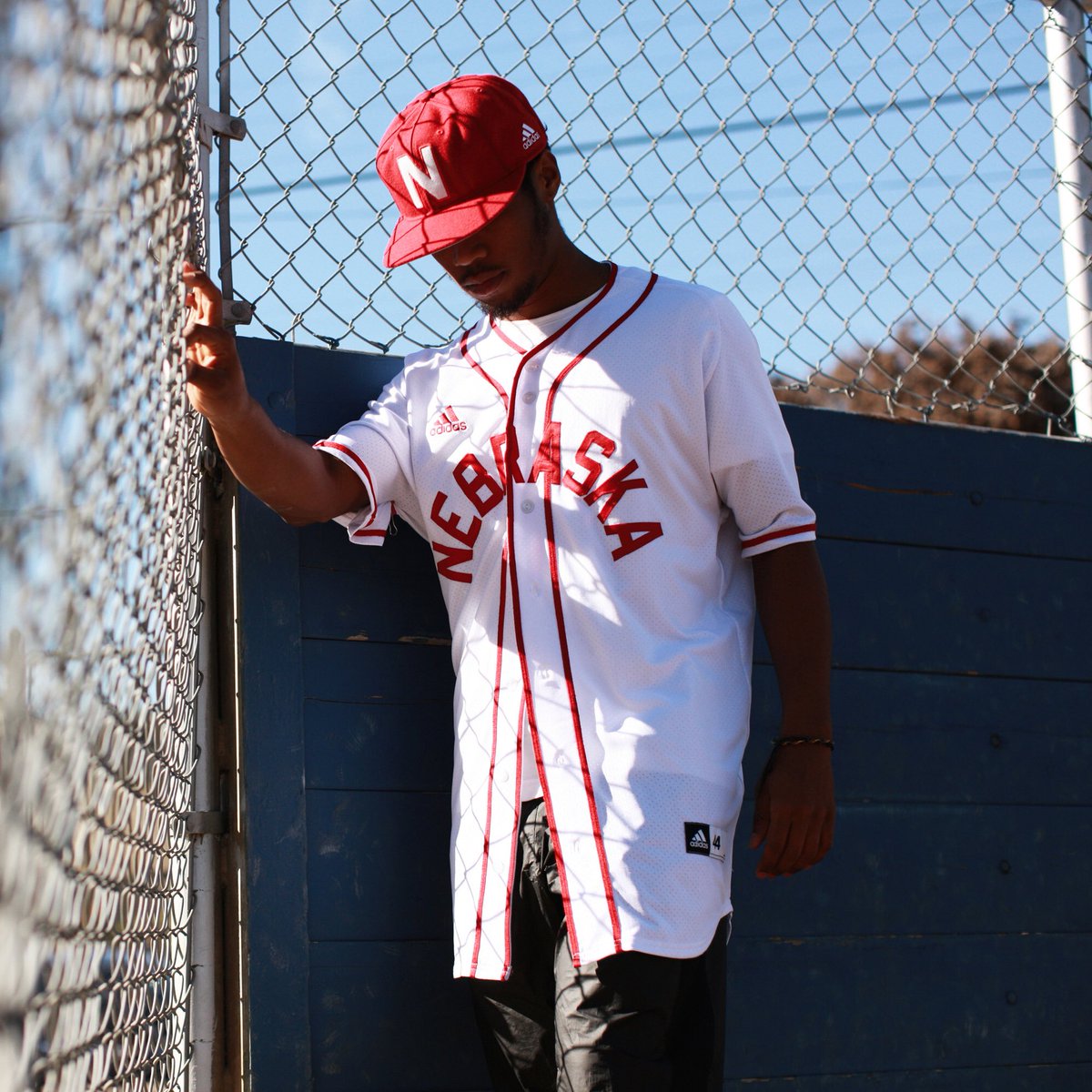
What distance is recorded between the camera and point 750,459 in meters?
2.32

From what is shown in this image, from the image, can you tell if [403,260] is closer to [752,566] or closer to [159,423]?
[159,423]

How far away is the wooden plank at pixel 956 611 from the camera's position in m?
2.97

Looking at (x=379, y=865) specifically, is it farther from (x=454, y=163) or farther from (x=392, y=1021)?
(x=454, y=163)

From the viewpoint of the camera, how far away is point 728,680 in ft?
7.40

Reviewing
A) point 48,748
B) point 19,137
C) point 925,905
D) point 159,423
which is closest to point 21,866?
point 48,748

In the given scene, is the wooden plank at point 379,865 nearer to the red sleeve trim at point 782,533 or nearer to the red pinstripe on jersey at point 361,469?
the red pinstripe on jersey at point 361,469

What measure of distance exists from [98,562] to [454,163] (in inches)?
48.2

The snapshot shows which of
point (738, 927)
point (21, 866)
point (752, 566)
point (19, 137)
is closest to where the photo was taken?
point (19, 137)

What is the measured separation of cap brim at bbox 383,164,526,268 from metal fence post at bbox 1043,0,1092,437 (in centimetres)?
164

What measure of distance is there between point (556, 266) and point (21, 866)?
66.5 inches

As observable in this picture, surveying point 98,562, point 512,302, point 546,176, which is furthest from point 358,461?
point 98,562

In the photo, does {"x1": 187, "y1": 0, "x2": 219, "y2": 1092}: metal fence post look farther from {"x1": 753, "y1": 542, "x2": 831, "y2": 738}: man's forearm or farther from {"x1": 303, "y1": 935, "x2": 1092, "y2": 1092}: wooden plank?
{"x1": 753, "y1": 542, "x2": 831, "y2": 738}: man's forearm

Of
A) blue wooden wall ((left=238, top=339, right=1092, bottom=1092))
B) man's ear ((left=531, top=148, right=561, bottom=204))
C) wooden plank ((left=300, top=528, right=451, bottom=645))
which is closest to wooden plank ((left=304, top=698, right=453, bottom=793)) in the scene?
blue wooden wall ((left=238, top=339, right=1092, bottom=1092))

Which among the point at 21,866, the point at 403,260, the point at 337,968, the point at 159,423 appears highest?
the point at 403,260
